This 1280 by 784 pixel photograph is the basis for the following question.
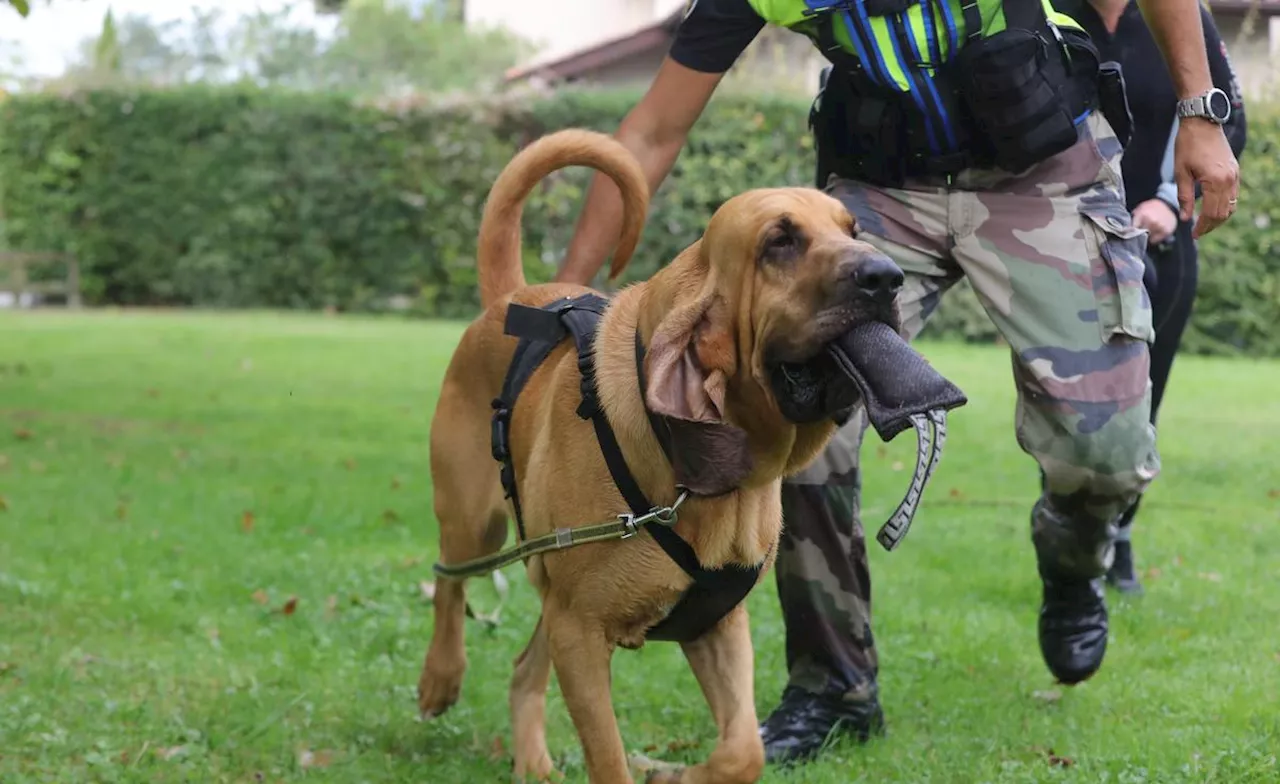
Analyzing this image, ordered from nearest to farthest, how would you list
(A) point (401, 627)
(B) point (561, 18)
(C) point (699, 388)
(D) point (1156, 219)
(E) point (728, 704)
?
Result: (C) point (699, 388)
(E) point (728, 704)
(A) point (401, 627)
(D) point (1156, 219)
(B) point (561, 18)

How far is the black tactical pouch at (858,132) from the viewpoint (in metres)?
3.92

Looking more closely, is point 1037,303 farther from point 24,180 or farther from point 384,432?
point 24,180

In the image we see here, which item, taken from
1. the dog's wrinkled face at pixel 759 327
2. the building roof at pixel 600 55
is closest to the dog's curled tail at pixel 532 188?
the dog's wrinkled face at pixel 759 327

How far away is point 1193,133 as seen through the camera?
373 centimetres

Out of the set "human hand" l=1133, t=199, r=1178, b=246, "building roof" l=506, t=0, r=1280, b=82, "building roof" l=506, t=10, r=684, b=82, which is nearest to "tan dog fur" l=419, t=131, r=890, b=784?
"human hand" l=1133, t=199, r=1178, b=246

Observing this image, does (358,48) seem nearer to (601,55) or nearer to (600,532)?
(601,55)

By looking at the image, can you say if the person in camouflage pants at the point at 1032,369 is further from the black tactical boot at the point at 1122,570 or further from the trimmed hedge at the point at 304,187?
the trimmed hedge at the point at 304,187

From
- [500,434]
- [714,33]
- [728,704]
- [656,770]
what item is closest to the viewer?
[728,704]

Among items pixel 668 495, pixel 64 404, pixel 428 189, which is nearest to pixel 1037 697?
pixel 668 495

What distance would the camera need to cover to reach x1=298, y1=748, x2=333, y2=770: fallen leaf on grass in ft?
12.9

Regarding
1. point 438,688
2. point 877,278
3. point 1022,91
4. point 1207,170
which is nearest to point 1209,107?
point 1207,170

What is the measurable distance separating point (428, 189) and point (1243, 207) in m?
10.3

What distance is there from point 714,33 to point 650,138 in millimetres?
349

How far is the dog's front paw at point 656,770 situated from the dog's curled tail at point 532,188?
1220mm
